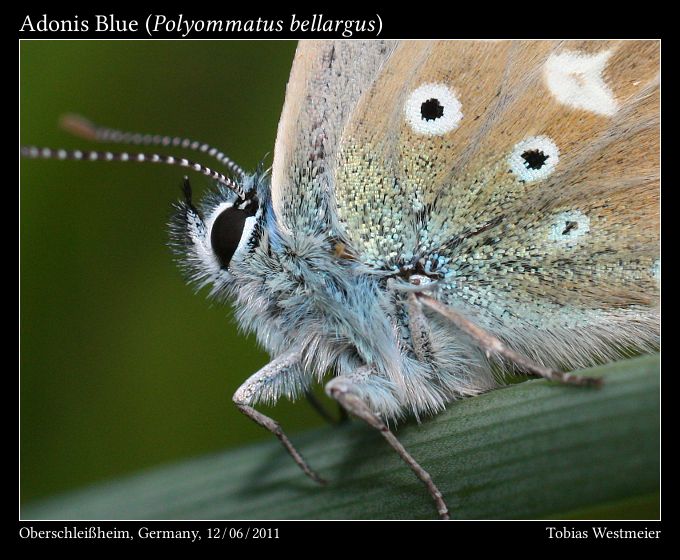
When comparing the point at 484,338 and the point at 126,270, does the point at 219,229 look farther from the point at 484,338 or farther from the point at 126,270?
the point at 126,270

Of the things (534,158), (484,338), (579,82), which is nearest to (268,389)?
(484,338)

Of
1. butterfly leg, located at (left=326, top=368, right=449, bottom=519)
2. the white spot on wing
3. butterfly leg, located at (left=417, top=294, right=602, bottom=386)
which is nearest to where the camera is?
butterfly leg, located at (left=326, top=368, right=449, bottom=519)

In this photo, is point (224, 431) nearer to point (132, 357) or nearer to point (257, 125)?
point (132, 357)

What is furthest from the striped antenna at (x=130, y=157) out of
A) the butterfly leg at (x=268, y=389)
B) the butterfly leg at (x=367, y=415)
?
the butterfly leg at (x=367, y=415)

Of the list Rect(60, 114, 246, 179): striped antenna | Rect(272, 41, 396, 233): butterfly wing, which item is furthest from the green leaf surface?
Rect(60, 114, 246, 179): striped antenna

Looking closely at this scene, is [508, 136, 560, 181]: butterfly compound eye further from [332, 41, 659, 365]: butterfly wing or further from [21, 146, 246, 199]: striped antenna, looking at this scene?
[21, 146, 246, 199]: striped antenna
